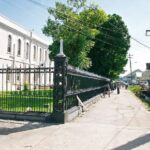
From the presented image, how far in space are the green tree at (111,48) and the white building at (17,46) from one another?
8546 millimetres

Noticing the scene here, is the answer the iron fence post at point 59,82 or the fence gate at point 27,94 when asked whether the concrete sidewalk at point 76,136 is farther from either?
the fence gate at point 27,94

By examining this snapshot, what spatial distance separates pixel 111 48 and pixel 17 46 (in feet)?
54.1

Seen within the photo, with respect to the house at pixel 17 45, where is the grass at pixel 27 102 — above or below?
below

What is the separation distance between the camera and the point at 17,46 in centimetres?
4012

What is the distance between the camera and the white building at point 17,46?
3575cm

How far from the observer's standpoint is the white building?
35.8m

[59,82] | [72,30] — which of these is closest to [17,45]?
[72,30]

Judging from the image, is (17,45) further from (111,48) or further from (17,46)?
(111,48)

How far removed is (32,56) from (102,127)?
3615 cm

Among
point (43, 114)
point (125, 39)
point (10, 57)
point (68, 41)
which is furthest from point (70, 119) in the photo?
point (125, 39)

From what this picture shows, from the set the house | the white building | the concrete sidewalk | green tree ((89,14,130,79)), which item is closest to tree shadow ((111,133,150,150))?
the concrete sidewalk

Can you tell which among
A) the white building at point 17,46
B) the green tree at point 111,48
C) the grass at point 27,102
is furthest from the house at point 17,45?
the grass at point 27,102

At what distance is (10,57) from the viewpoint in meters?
37.4

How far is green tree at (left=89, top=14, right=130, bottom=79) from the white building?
28.0ft
